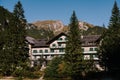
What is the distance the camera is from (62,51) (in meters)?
94.5

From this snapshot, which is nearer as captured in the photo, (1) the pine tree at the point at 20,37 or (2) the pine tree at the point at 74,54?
(2) the pine tree at the point at 74,54

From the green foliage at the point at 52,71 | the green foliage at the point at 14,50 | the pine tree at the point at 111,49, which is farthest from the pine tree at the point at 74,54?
the green foliage at the point at 14,50

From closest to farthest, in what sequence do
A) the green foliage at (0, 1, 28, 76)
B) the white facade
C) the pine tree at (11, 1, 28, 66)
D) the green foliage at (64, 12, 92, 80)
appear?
the green foliage at (64, 12, 92, 80), the green foliage at (0, 1, 28, 76), the pine tree at (11, 1, 28, 66), the white facade

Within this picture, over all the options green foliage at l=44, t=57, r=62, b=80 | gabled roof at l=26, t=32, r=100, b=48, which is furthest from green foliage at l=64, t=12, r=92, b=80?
gabled roof at l=26, t=32, r=100, b=48

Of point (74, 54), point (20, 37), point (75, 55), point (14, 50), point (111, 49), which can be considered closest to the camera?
point (111, 49)

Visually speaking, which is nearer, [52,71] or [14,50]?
[52,71]

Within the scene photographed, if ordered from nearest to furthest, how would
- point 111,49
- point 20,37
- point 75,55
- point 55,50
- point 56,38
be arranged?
point 111,49 → point 75,55 → point 20,37 → point 56,38 → point 55,50

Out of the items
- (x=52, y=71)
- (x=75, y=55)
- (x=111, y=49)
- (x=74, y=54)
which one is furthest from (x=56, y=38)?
(x=111, y=49)

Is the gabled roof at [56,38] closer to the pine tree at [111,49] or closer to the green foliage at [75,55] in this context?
the pine tree at [111,49]

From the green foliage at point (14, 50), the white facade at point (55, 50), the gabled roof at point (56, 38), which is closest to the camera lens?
the green foliage at point (14, 50)

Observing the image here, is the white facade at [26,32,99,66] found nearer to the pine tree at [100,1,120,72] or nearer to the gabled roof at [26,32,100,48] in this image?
the gabled roof at [26,32,100,48]

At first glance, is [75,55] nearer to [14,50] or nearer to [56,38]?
[14,50]

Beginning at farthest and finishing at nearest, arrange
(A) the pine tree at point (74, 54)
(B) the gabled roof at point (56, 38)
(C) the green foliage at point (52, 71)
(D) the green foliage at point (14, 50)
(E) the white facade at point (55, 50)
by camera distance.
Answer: (B) the gabled roof at point (56, 38) < (E) the white facade at point (55, 50) < (D) the green foliage at point (14, 50) < (A) the pine tree at point (74, 54) < (C) the green foliage at point (52, 71)

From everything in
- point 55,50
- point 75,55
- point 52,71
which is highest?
point 55,50
